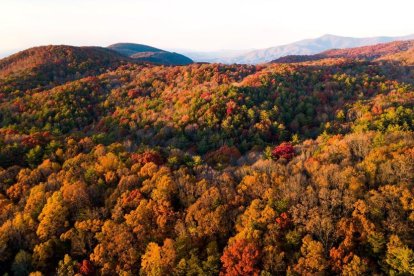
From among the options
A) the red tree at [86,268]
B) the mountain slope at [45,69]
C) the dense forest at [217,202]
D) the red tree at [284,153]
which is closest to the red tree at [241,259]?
the dense forest at [217,202]

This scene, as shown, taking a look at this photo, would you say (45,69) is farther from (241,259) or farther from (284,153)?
(241,259)

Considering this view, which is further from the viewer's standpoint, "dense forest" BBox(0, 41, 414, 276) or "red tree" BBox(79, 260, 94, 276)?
"red tree" BBox(79, 260, 94, 276)

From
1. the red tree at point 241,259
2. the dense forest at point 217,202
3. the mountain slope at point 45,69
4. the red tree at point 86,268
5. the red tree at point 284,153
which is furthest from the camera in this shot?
the mountain slope at point 45,69

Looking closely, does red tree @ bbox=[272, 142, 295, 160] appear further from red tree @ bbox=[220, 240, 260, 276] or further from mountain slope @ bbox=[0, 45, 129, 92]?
mountain slope @ bbox=[0, 45, 129, 92]

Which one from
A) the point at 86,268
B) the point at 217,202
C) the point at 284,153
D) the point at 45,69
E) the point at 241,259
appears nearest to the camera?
the point at 241,259

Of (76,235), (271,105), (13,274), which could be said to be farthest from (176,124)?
(13,274)

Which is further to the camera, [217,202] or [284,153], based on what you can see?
[284,153]

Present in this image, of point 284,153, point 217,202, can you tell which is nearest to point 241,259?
point 217,202

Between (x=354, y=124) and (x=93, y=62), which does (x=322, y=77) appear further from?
(x=93, y=62)

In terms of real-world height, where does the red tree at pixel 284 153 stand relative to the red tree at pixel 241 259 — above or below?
above

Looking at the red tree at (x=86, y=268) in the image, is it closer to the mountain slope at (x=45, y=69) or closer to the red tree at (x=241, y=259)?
the red tree at (x=241, y=259)

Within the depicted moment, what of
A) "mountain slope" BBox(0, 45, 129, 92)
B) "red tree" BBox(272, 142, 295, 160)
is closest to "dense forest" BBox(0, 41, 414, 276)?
"red tree" BBox(272, 142, 295, 160)
